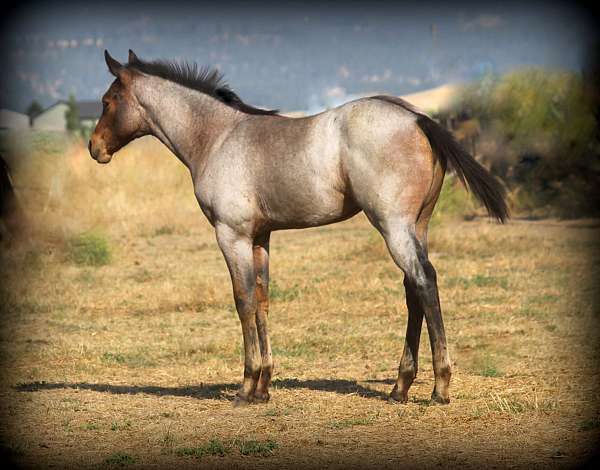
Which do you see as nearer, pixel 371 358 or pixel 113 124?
pixel 113 124

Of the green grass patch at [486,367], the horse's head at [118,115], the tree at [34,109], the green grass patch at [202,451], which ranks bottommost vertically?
the tree at [34,109]

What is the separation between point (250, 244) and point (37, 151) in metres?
20.6

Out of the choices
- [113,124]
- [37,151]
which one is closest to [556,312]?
[113,124]

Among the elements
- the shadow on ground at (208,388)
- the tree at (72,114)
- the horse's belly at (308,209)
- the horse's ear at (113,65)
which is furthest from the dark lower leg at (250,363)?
the tree at (72,114)

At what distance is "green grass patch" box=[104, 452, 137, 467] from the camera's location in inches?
235

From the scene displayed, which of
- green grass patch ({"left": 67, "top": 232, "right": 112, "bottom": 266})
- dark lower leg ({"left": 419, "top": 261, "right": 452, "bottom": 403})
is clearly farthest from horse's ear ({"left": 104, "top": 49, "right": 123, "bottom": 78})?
green grass patch ({"left": 67, "top": 232, "right": 112, "bottom": 266})

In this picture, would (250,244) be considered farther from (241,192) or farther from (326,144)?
(326,144)

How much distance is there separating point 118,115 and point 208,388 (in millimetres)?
2424

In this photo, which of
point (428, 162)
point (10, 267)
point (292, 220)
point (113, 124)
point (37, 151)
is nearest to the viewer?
point (428, 162)

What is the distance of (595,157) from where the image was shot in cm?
2200

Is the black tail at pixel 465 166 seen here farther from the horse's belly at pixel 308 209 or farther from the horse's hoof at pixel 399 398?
the horse's hoof at pixel 399 398

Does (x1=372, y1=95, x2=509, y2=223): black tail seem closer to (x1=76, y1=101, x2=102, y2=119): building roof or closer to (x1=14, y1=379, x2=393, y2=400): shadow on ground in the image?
(x1=14, y1=379, x2=393, y2=400): shadow on ground

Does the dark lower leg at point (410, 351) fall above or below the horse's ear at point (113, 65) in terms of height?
below

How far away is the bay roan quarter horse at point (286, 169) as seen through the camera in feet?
22.1
